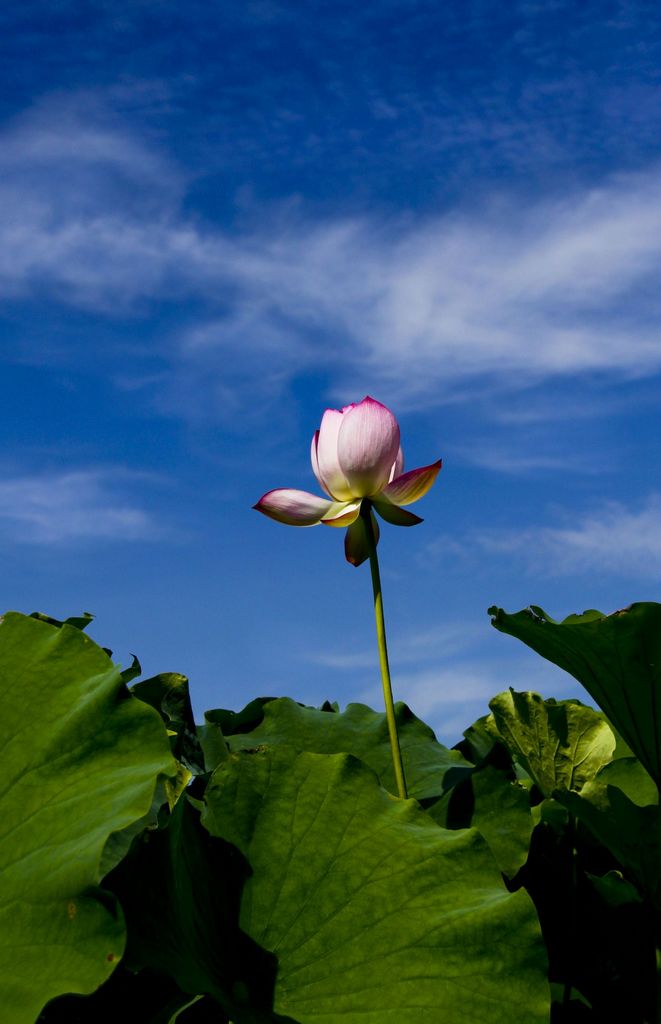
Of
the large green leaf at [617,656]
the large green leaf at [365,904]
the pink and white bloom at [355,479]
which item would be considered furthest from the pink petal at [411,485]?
the large green leaf at [365,904]

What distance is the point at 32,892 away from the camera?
0.93 m

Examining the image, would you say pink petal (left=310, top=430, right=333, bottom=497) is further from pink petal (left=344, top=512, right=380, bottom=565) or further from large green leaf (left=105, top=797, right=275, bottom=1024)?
large green leaf (left=105, top=797, right=275, bottom=1024)

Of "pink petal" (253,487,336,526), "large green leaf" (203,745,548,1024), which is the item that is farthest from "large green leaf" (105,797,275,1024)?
"pink petal" (253,487,336,526)

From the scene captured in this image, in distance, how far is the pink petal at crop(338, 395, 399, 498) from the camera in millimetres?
1556

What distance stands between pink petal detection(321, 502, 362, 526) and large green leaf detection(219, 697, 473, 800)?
0.30 metres

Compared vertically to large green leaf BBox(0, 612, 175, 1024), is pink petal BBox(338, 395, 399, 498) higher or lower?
higher

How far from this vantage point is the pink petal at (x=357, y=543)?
1.66m

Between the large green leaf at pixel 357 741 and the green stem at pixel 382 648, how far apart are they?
3.5 inches

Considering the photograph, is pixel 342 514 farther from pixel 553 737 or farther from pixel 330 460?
pixel 553 737

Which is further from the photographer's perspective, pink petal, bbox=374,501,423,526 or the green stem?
pink petal, bbox=374,501,423,526

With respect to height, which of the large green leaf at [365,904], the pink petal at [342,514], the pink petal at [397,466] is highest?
the pink petal at [397,466]

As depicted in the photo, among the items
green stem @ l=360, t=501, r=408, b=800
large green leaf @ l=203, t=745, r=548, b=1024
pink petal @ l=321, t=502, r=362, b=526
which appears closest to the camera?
large green leaf @ l=203, t=745, r=548, b=1024

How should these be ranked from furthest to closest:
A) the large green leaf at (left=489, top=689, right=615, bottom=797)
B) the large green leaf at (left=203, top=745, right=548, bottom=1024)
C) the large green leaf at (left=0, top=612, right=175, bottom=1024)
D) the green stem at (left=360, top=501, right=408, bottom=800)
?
the large green leaf at (left=489, top=689, right=615, bottom=797) → the green stem at (left=360, top=501, right=408, bottom=800) → the large green leaf at (left=203, top=745, right=548, bottom=1024) → the large green leaf at (left=0, top=612, right=175, bottom=1024)

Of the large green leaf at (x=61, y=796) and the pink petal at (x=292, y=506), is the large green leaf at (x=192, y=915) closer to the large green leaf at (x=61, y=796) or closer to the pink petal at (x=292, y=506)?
the large green leaf at (x=61, y=796)
